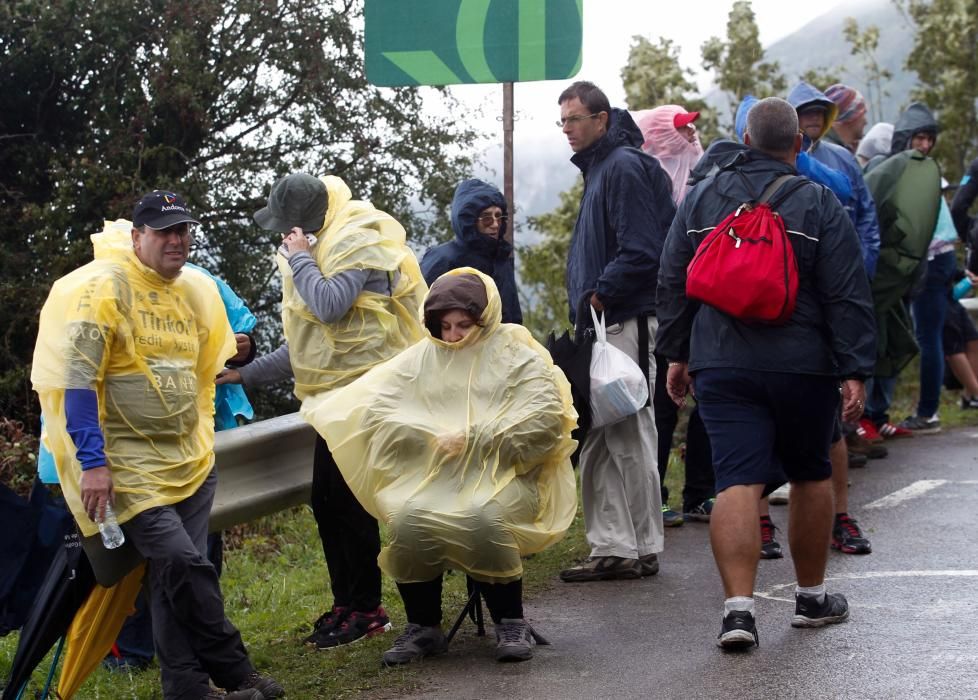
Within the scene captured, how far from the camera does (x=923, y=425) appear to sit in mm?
11289

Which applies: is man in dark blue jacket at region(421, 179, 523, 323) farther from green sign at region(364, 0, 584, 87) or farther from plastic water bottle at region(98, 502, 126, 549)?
plastic water bottle at region(98, 502, 126, 549)

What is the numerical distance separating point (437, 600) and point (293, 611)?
1164mm

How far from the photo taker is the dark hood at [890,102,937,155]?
1008cm

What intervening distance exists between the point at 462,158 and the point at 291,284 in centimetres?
551

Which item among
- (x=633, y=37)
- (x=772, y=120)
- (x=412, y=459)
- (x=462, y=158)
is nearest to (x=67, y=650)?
(x=412, y=459)

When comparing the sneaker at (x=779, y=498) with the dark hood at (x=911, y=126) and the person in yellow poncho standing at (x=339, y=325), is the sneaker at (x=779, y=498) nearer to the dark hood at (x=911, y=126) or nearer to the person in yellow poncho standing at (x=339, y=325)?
the dark hood at (x=911, y=126)

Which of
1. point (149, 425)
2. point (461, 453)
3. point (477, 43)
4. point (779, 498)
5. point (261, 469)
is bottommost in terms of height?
point (779, 498)

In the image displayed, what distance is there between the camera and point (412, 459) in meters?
5.63

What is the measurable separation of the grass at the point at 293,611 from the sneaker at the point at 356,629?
6cm

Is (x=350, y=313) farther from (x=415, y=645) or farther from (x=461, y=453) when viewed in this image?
(x=415, y=645)

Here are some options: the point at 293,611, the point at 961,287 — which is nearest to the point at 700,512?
the point at 293,611

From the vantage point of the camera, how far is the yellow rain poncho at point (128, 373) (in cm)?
509

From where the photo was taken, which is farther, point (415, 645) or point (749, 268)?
point (415, 645)

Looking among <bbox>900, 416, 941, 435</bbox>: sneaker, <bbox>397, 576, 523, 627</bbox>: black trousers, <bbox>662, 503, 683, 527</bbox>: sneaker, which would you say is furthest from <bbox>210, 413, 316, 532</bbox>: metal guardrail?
<bbox>900, 416, 941, 435</bbox>: sneaker
